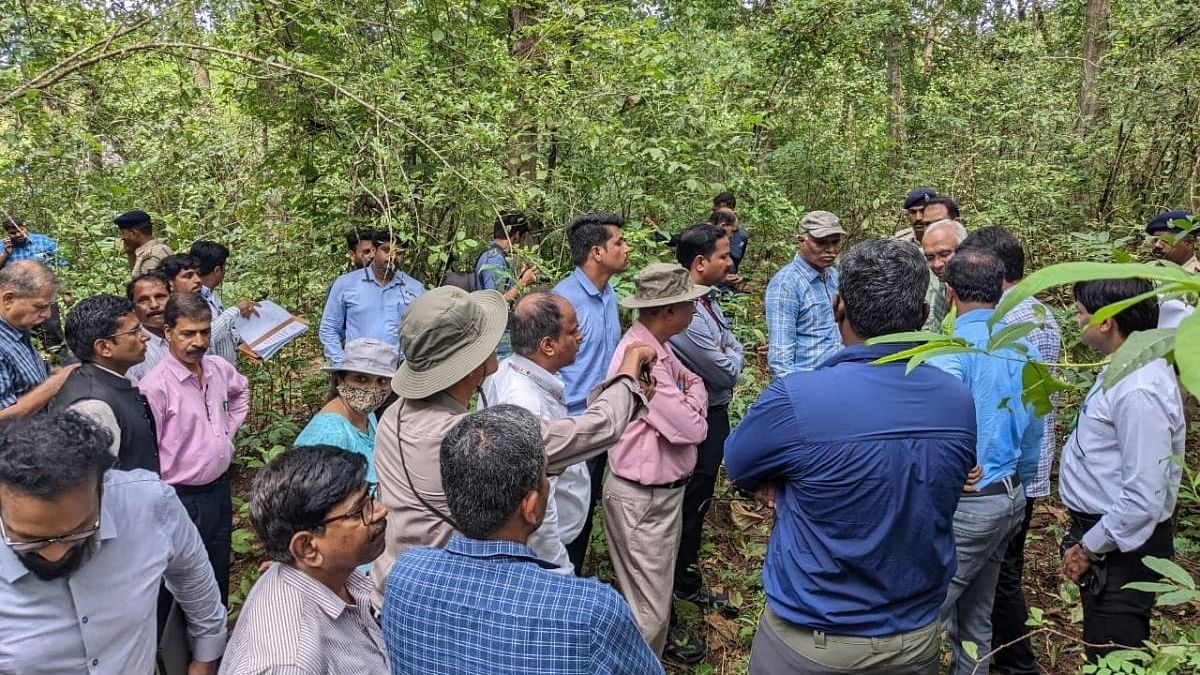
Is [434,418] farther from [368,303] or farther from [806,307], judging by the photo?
[368,303]

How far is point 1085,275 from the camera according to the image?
67 cm

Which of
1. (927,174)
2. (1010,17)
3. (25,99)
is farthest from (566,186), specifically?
(1010,17)

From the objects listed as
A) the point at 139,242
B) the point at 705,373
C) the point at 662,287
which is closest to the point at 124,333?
the point at 662,287

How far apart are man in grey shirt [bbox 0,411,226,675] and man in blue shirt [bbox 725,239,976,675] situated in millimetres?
1642

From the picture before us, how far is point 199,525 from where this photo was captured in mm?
3299

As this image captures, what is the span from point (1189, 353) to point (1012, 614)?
10.6 feet

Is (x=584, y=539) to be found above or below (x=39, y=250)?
below

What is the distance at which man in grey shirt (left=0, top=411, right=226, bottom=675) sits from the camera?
1737 millimetres

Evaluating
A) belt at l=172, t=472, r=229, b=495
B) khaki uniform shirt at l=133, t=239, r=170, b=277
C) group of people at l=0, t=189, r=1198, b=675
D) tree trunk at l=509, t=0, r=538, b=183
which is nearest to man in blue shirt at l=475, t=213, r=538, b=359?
tree trunk at l=509, t=0, r=538, b=183

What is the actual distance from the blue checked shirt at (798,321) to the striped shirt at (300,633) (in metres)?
2.78

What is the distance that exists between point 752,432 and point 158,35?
4312 mm

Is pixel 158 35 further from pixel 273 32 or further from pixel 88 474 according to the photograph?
pixel 88 474

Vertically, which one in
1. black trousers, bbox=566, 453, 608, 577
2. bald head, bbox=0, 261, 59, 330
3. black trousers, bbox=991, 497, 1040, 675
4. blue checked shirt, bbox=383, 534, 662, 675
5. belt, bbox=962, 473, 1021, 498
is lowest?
black trousers, bbox=991, 497, 1040, 675

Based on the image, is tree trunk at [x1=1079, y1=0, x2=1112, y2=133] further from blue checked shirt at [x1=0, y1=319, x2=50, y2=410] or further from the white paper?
blue checked shirt at [x1=0, y1=319, x2=50, y2=410]
